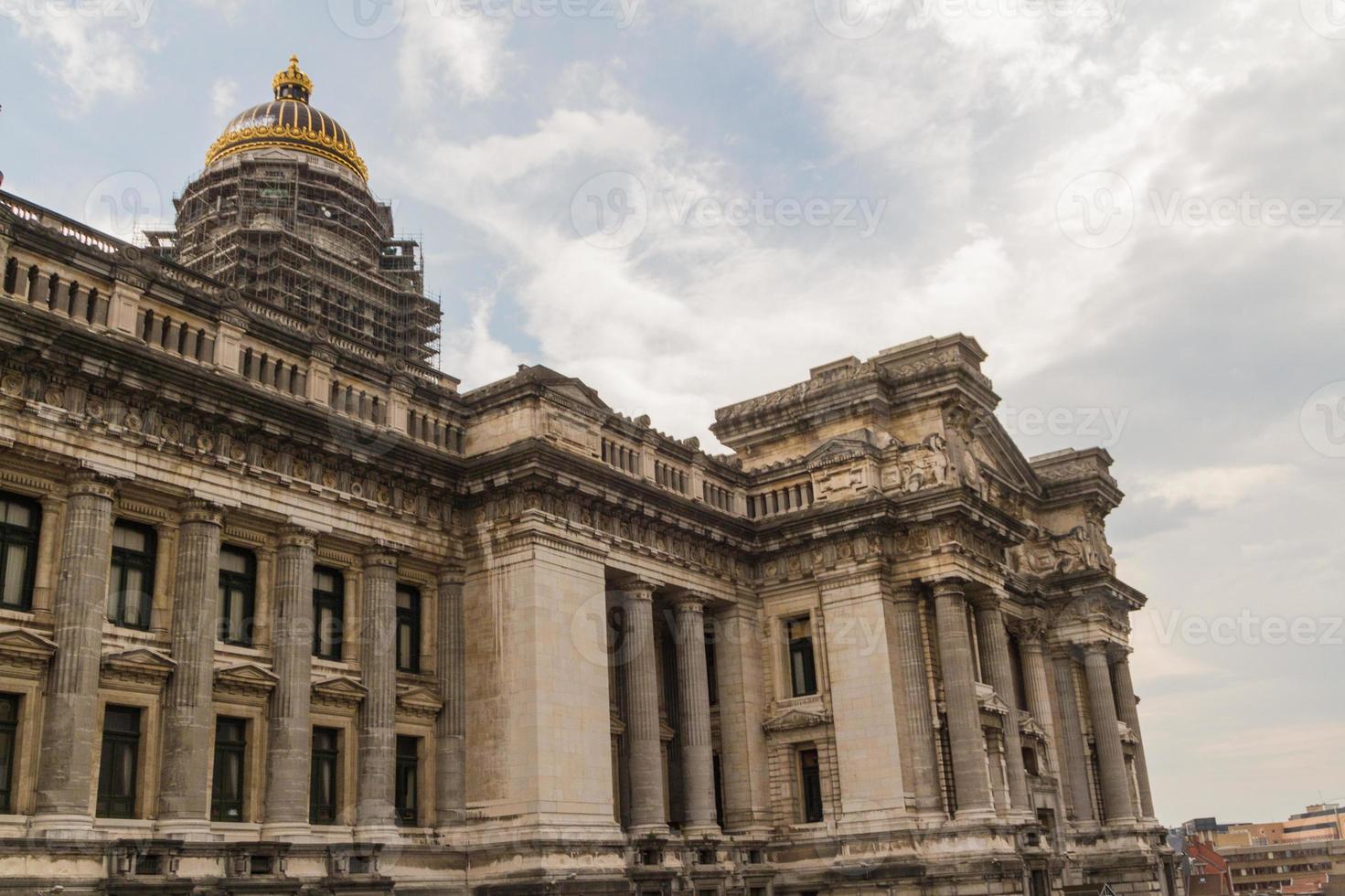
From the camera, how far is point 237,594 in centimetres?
3048

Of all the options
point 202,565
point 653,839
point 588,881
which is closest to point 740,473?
point 653,839

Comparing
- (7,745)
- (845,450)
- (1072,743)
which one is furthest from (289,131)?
(1072,743)

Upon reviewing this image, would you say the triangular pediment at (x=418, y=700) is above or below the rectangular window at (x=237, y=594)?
below

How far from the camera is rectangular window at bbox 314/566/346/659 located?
32.4 meters

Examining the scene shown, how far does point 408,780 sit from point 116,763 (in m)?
8.76

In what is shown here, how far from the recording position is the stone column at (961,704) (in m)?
40.0

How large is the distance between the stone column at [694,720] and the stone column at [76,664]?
19.9 m

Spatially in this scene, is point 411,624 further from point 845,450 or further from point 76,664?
point 845,450

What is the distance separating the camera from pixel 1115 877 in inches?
2130

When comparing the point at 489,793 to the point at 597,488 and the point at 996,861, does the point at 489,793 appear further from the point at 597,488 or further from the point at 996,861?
the point at 996,861

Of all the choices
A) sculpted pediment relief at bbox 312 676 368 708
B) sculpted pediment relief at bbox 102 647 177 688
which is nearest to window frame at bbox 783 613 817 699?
sculpted pediment relief at bbox 312 676 368 708

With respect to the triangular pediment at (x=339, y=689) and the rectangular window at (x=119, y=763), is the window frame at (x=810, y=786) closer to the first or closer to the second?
the triangular pediment at (x=339, y=689)

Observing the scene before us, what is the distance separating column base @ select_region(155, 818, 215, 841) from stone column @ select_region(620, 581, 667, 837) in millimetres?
13522

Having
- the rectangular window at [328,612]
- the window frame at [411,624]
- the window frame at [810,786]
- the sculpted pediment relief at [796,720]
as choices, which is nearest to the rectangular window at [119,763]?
the rectangular window at [328,612]
